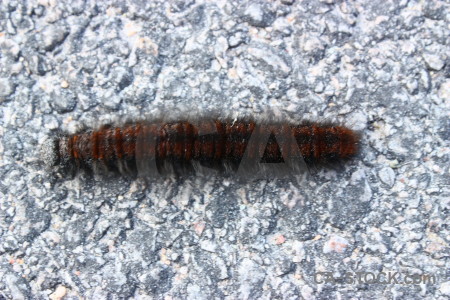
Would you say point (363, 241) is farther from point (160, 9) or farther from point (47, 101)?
point (47, 101)

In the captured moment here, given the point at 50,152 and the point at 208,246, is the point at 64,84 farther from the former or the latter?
the point at 208,246

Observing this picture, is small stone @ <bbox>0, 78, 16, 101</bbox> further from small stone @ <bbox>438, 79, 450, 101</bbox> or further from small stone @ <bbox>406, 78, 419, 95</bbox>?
small stone @ <bbox>438, 79, 450, 101</bbox>

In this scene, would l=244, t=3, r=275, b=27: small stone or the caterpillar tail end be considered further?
l=244, t=3, r=275, b=27: small stone

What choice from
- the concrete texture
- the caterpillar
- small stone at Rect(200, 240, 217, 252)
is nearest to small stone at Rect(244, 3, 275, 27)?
the concrete texture

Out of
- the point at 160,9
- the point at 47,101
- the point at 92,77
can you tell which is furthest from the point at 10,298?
the point at 160,9

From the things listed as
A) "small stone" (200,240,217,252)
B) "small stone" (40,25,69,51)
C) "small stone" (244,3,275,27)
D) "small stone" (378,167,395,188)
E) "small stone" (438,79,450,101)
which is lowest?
"small stone" (200,240,217,252)

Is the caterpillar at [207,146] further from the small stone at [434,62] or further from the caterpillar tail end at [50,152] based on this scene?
the small stone at [434,62]

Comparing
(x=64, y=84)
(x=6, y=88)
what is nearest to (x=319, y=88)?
(x=64, y=84)
